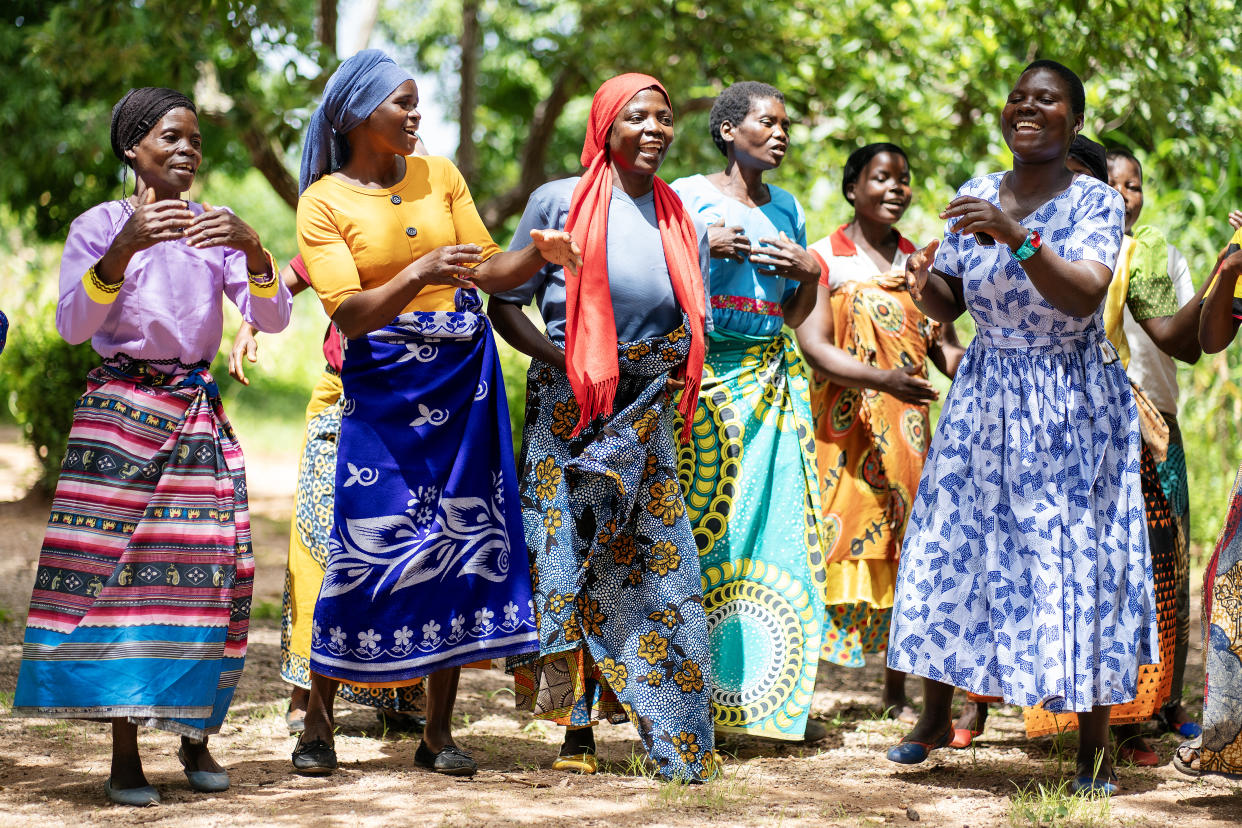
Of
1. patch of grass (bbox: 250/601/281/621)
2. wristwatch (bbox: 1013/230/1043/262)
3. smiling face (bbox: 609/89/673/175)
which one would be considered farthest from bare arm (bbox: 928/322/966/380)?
patch of grass (bbox: 250/601/281/621)

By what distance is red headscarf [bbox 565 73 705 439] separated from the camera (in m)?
4.05

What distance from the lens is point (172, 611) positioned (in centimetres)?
381

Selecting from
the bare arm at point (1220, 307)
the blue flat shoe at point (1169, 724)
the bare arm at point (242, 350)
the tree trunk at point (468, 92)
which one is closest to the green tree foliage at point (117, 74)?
the tree trunk at point (468, 92)

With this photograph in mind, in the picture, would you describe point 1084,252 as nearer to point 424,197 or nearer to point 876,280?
point 876,280

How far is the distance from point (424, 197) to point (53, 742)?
2304 mm

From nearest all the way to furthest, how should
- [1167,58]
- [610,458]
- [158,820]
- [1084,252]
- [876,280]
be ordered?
[158,820], [1084,252], [610,458], [876,280], [1167,58]

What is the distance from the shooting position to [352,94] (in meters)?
4.03

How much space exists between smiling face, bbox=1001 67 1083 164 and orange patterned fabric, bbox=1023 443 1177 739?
47.8 inches

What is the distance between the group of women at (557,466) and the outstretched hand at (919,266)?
0.01m

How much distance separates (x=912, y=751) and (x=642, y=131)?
226 cm

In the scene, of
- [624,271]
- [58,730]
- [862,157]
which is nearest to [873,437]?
[862,157]

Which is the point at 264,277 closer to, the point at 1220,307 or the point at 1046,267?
the point at 1046,267

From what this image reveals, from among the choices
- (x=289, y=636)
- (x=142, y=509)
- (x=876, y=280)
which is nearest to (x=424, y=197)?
(x=142, y=509)

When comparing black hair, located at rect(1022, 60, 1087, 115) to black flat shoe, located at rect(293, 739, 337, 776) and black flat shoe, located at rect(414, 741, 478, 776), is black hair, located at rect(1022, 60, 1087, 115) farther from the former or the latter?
black flat shoe, located at rect(293, 739, 337, 776)
